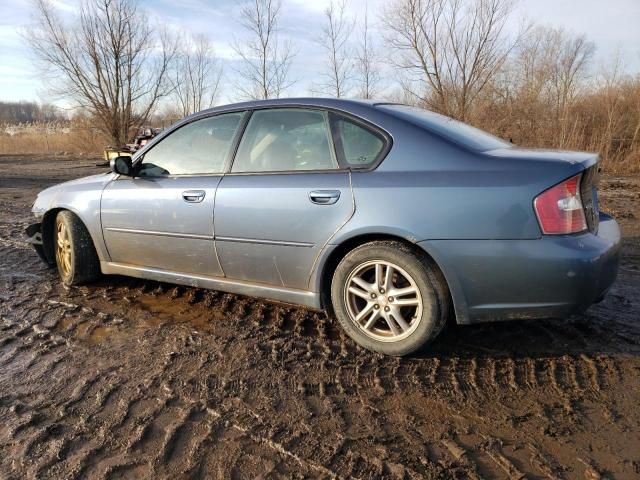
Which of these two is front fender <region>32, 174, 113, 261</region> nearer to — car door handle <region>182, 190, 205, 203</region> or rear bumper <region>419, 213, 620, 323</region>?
car door handle <region>182, 190, 205, 203</region>

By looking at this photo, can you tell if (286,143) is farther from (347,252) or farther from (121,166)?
(121,166)

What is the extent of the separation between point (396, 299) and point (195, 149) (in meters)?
1.87

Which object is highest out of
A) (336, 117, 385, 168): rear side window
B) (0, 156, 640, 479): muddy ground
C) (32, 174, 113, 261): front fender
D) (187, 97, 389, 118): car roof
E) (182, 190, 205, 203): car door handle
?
(187, 97, 389, 118): car roof

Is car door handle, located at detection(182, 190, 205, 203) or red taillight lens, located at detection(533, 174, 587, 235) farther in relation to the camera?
car door handle, located at detection(182, 190, 205, 203)

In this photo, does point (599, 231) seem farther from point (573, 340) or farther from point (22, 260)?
point (22, 260)

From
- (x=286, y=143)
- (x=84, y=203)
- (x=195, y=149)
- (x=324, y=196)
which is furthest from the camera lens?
(x=84, y=203)

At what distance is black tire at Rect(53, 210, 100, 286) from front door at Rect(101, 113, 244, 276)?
1.00 feet

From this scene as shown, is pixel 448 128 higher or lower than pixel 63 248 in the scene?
higher

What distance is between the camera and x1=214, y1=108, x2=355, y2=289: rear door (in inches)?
112

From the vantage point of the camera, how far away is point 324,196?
2.82m

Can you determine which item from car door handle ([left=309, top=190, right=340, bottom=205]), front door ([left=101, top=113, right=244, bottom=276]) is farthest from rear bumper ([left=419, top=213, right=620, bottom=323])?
front door ([left=101, top=113, right=244, bottom=276])

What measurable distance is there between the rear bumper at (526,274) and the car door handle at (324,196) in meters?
0.61

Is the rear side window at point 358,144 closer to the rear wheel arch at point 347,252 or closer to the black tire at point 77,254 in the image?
the rear wheel arch at point 347,252

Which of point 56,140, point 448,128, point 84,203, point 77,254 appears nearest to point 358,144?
point 448,128
